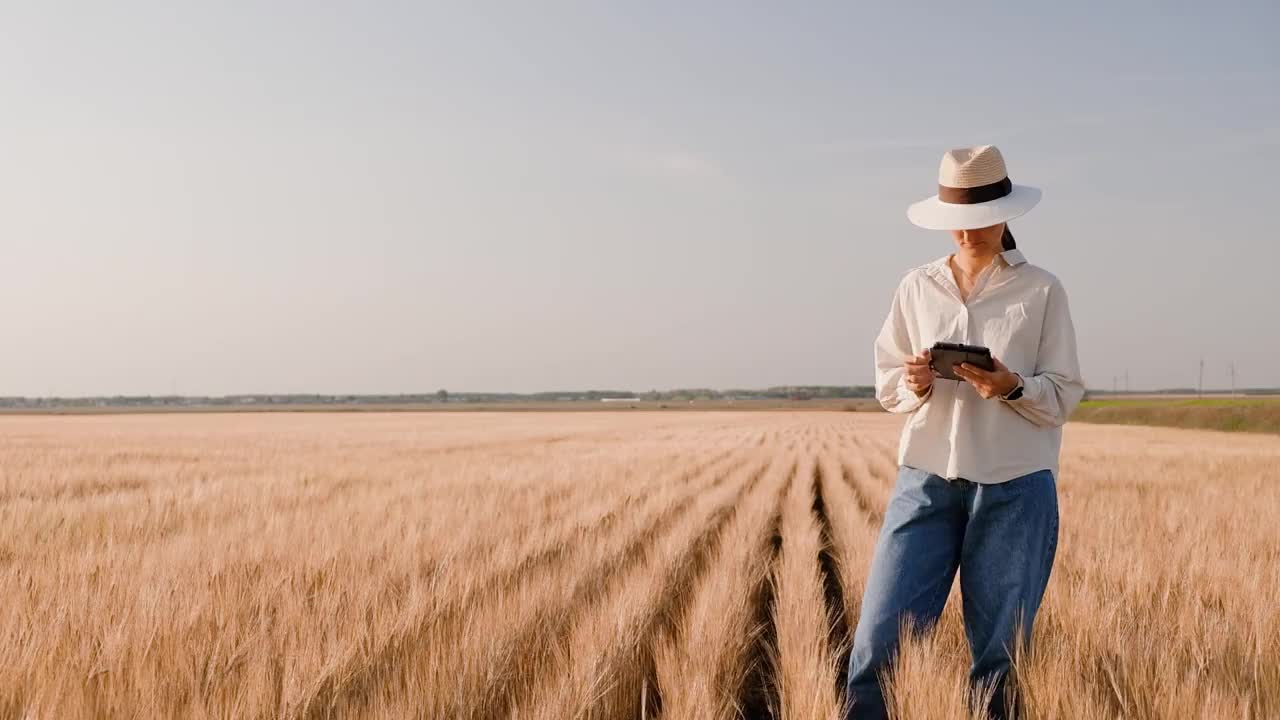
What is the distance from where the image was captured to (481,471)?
12.0 m

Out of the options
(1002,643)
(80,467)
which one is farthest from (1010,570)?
(80,467)

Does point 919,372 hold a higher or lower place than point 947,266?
lower

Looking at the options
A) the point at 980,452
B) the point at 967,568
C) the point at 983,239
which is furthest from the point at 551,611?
the point at 983,239

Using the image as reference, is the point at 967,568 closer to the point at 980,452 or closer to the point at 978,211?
the point at 980,452

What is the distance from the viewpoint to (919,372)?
8.64 ft

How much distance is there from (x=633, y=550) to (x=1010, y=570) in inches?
133

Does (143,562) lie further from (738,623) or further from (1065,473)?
(1065,473)

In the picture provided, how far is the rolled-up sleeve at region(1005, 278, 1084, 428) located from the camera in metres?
2.60

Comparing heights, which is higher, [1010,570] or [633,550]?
[1010,570]

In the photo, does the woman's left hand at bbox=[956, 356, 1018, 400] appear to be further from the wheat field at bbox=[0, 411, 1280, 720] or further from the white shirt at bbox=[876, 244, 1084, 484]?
the wheat field at bbox=[0, 411, 1280, 720]

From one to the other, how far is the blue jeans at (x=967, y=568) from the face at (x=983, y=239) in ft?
2.44

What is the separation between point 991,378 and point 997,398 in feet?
0.72

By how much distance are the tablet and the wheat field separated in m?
0.87

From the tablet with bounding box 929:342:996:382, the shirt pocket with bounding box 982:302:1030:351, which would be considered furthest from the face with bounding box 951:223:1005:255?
the tablet with bounding box 929:342:996:382
